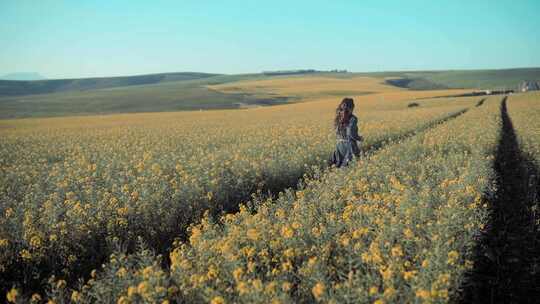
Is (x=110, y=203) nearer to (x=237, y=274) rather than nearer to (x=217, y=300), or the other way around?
(x=237, y=274)

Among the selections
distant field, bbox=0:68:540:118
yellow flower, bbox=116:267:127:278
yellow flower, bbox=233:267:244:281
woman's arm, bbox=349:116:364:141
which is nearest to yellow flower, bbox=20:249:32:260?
yellow flower, bbox=116:267:127:278

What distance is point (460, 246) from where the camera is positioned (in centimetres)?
455

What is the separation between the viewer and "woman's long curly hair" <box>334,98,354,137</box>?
987 centimetres

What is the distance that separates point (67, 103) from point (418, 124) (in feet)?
206

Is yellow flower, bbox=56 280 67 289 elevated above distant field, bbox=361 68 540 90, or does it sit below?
below

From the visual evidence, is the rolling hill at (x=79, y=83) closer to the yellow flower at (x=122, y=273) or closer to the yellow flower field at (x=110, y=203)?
the yellow flower field at (x=110, y=203)

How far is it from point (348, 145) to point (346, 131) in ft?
1.08

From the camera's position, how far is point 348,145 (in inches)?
405

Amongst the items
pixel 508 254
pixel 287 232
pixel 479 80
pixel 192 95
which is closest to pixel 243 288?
pixel 287 232

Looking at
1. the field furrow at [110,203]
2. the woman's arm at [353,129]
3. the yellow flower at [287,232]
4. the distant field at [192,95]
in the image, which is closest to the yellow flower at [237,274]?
the yellow flower at [287,232]

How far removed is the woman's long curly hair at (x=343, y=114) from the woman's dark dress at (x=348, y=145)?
0.28ft

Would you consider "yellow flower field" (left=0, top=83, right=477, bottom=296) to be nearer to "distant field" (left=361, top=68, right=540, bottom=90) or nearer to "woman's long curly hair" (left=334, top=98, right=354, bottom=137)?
"woman's long curly hair" (left=334, top=98, right=354, bottom=137)

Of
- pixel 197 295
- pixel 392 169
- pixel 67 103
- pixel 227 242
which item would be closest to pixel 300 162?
pixel 392 169

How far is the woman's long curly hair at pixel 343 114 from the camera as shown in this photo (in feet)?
32.4
